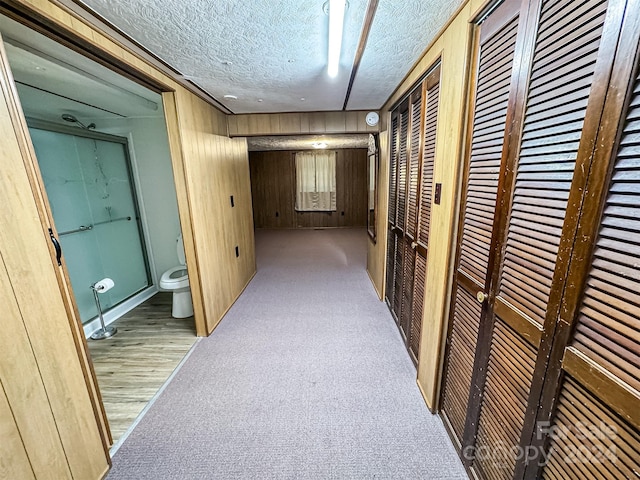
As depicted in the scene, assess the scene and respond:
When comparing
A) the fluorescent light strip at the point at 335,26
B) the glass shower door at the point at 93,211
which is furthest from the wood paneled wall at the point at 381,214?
the glass shower door at the point at 93,211

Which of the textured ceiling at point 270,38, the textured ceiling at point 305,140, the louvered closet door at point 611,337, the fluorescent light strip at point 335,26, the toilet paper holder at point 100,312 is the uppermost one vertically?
the textured ceiling at point 305,140

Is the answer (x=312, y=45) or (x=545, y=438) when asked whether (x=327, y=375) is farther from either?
(x=312, y=45)

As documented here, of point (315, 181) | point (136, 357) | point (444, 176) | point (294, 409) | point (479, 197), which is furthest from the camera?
point (315, 181)

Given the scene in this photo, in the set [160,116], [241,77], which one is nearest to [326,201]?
[160,116]

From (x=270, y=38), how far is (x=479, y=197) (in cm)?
133

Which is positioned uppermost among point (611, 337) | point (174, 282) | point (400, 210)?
point (400, 210)

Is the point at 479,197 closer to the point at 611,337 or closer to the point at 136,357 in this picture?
the point at 611,337

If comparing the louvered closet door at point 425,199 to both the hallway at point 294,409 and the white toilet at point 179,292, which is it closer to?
the hallway at point 294,409

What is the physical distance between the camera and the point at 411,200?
6.44 ft

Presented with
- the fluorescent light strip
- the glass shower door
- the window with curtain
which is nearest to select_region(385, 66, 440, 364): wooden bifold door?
the fluorescent light strip

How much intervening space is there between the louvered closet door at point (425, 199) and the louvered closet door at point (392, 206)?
2.29 ft

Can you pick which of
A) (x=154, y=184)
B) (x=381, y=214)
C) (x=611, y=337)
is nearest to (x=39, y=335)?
(x=611, y=337)

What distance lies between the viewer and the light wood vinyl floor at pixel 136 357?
5.43ft

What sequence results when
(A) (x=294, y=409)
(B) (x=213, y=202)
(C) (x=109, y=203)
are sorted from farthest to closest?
1. (C) (x=109, y=203)
2. (B) (x=213, y=202)
3. (A) (x=294, y=409)
